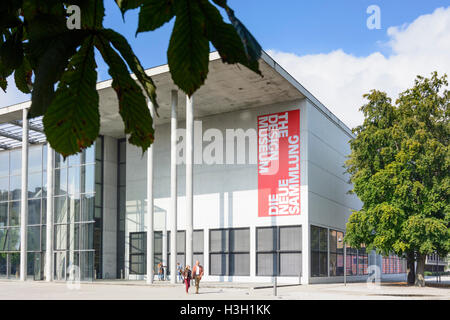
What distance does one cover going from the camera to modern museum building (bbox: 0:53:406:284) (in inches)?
1414

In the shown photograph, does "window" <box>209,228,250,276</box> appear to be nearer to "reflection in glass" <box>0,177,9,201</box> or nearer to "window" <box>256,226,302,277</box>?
"window" <box>256,226,302,277</box>

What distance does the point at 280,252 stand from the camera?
1431 inches

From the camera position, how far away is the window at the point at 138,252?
43.4 metres

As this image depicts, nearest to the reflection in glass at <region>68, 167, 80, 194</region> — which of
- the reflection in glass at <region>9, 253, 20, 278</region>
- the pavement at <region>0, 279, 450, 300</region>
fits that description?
the reflection in glass at <region>9, 253, 20, 278</region>

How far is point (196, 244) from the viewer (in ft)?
131

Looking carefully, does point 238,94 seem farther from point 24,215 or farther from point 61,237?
point 24,215

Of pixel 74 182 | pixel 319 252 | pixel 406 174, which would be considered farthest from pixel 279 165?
pixel 74 182

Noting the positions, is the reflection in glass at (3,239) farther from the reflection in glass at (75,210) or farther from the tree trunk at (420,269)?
the tree trunk at (420,269)

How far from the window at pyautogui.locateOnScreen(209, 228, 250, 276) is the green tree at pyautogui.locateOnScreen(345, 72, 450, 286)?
7.03 m

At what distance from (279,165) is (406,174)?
825cm

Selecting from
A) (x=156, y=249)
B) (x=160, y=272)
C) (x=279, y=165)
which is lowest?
(x=160, y=272)

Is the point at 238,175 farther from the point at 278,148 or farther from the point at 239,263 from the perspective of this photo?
the point at 239,263

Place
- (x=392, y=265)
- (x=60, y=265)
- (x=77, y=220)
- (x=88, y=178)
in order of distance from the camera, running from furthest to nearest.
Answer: (x=392, y=265) < (x=88, y=178) < (x=77, y=220) < (x=60, y=265)

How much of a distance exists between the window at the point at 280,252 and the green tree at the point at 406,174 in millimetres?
3457
